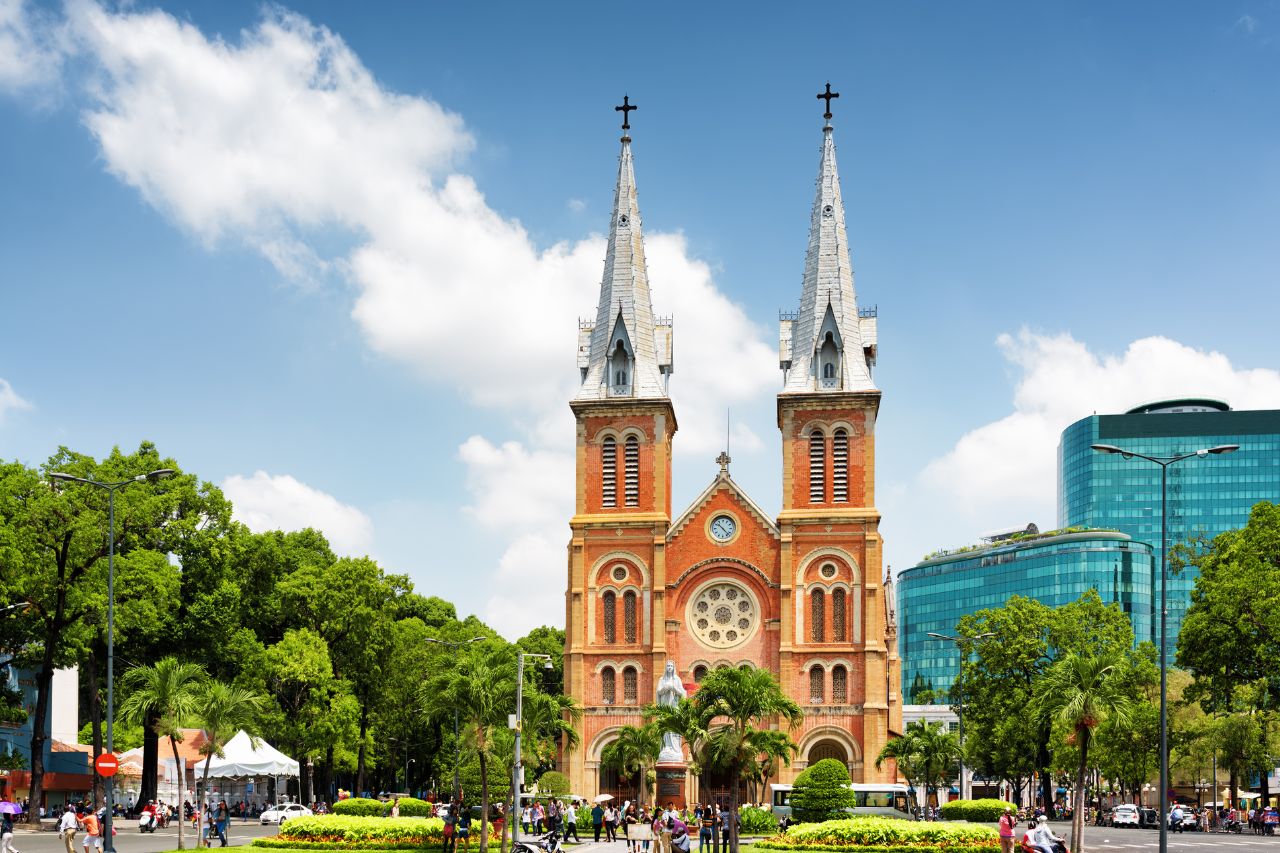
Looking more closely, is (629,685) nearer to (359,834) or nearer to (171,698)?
(359,834)

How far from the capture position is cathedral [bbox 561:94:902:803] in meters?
73.7

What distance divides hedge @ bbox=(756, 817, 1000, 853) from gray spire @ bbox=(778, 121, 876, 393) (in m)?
37.2

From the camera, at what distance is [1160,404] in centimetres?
16075

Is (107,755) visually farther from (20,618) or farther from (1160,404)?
(1160,404)

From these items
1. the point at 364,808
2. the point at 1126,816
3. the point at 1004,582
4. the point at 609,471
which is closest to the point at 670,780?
the point at 364,808

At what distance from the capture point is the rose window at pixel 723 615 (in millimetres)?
75625

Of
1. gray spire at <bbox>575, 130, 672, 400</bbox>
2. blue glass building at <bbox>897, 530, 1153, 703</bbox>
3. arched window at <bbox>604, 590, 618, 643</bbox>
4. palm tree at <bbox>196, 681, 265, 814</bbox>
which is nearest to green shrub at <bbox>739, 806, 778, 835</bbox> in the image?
palm tree at <bbox>196, 681, 265, 814</bbox>

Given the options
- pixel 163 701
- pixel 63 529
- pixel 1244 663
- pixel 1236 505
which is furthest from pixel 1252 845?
pixel 1236 505

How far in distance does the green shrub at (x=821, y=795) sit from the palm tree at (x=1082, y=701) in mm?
14428

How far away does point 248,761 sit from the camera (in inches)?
2062

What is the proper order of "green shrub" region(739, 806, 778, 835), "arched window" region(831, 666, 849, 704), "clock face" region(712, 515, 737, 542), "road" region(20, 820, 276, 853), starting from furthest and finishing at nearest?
"clock face" region(712, 515, 737, 542) → "arched window" region(831, 666, 849, 704) → "green shrub" region(739, 806, 778, 835) → "road" region(20, 820, 276, 853)

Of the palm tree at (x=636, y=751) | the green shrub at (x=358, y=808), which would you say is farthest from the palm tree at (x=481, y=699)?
the palm tree at (x=636, y=751)

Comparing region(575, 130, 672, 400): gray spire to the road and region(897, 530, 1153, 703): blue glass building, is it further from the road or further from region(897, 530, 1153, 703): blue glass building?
region(897, 530, 1153, 703): blue glass building

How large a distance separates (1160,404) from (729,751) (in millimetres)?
132987
